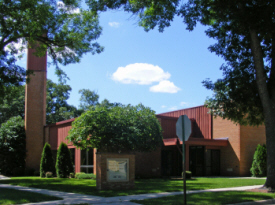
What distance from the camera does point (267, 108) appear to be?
48.5ft

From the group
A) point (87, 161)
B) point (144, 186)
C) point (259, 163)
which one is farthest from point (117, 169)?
point (259, 163)

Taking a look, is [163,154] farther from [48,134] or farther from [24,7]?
[24,7]

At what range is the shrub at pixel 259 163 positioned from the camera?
25.3 meters

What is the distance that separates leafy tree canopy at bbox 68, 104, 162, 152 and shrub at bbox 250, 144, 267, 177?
10.00m

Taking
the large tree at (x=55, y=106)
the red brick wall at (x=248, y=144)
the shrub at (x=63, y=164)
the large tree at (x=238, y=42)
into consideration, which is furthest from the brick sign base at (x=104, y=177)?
the large tree at (x=55, y=106)

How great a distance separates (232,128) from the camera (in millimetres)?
27766

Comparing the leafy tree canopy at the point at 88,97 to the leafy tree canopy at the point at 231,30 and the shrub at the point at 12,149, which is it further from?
the leafy tree canopy at the point at 231,30

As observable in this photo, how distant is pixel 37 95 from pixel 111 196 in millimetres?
23106

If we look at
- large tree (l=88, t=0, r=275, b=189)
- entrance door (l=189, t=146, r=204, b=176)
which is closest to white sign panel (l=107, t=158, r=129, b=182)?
large tree (l=88, t=0, r=275, b=189)

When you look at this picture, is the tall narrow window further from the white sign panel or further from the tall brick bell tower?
the white sign panel

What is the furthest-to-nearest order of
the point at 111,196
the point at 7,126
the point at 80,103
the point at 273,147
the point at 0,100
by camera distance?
the point at 80,103
the point at 7,126
the point at 0,100
the point at 273,147
the point at 111,196

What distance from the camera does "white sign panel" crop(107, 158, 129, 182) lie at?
607 inches

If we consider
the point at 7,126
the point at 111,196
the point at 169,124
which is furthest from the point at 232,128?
the point at 7,126

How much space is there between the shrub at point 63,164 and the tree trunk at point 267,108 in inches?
673
